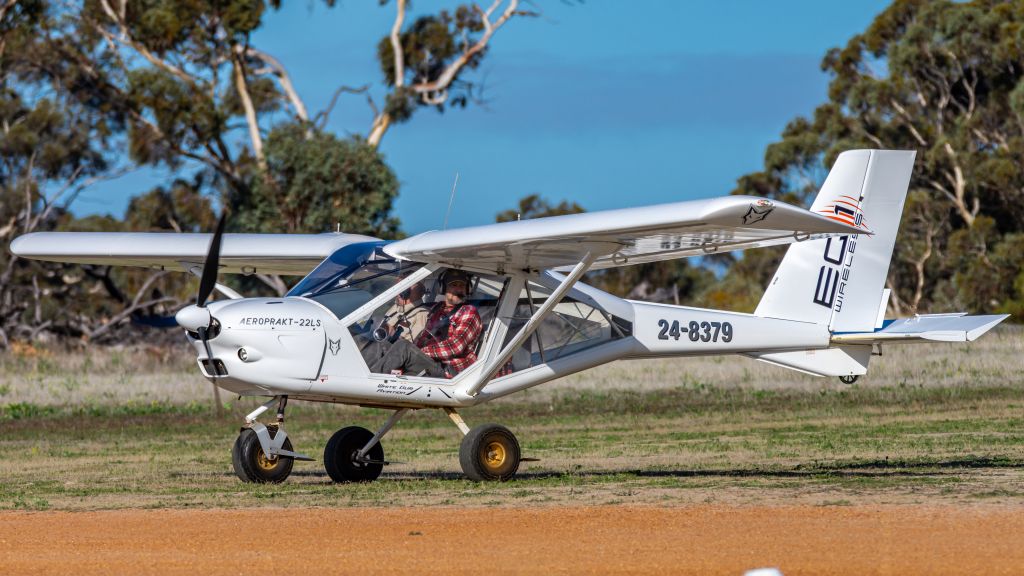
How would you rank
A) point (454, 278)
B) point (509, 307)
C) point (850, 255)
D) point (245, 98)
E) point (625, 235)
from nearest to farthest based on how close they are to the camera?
point (625, 235) → point (454, 278) → point (509, 307) → point (850, 255) → point (245, 98)

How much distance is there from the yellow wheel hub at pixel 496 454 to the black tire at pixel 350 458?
134cm

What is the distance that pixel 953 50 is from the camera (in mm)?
61938

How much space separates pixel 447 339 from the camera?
1431 centimetres

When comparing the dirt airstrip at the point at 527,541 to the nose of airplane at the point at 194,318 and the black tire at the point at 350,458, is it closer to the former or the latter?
the nose of airplane at the point at 194,318

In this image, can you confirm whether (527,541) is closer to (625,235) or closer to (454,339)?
(625,235)

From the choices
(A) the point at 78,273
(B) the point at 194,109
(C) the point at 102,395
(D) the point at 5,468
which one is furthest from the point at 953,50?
(D) the point at 5,468

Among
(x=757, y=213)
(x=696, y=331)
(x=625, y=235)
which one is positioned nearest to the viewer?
(x=757, y=213)

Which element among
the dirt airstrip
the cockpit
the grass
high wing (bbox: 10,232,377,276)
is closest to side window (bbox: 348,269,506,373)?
the cockpit

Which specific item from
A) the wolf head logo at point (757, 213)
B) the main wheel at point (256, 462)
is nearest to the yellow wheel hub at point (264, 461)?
the main wheel at point (256, 462)

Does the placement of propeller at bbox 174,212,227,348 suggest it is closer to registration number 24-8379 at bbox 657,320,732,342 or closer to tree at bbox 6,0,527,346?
registration number 24-8379 at bbox 657,320,732,342

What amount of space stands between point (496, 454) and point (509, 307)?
4.77 feet

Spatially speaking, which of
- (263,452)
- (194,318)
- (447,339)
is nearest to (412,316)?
(447,339)

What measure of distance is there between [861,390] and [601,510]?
1817 centimetres

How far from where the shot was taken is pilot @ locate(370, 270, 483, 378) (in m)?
14.1
